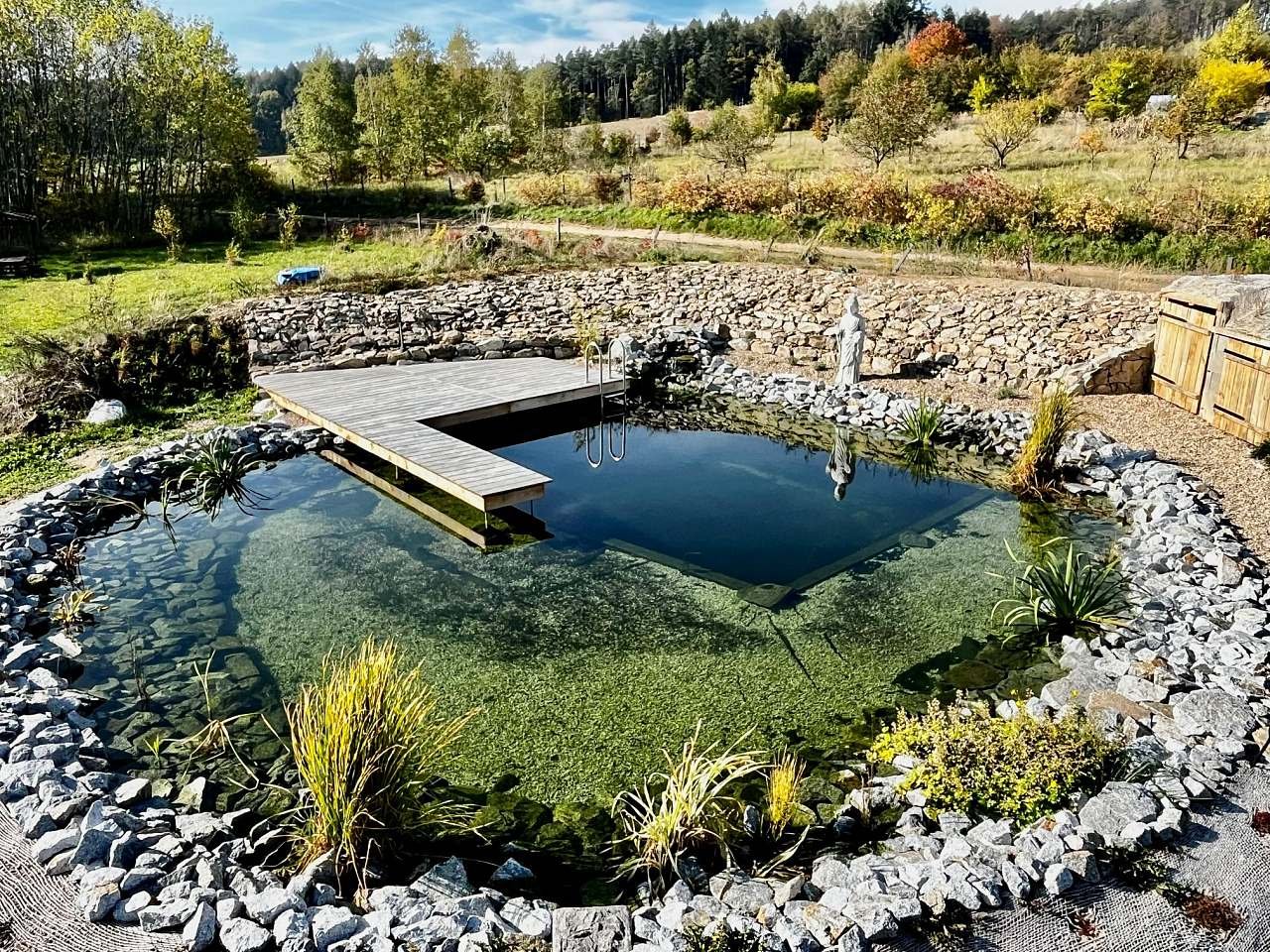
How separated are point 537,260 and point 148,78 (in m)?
13.6

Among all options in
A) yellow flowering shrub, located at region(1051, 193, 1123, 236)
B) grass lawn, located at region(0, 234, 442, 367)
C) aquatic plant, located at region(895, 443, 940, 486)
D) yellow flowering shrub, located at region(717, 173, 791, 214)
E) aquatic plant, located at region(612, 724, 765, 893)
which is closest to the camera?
aquatic plant, located at region(612, 724, 765, 893)

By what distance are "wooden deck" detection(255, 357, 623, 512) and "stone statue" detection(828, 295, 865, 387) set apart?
290 centimetres

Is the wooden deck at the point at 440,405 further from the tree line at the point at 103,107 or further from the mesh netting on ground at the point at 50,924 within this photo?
the tree line at the point at 103,107

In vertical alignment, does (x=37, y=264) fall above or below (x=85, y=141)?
below

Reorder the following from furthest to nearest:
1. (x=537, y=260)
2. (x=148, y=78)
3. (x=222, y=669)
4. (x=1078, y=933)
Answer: (x=148, y=78)
(x=537, y=260)
(x=222, y=669)
(x=1078, y=933)

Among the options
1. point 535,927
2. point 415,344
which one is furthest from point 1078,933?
point 415,344

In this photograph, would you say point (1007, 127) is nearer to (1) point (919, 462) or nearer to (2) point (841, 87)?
(2) point (841, 87)

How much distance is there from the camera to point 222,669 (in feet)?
18.7

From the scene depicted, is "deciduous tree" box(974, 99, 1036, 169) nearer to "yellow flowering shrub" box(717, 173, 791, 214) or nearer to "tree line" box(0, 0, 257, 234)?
"yellow flowering shrub" box(717, 173, 791, 214)

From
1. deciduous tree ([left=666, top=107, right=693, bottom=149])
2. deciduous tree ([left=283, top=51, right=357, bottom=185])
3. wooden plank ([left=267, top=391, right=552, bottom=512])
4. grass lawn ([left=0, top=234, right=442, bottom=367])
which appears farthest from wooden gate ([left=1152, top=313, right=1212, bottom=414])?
deciduous tree ([left=666, top=107, right=693, bottom=149])

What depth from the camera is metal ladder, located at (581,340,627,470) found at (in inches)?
397

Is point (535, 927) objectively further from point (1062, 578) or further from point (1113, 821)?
point (1062, 578)

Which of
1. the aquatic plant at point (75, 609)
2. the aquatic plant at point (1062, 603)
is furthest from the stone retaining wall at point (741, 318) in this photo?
the aquatic plant at point (75, 609)

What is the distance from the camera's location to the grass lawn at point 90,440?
8.40 m
